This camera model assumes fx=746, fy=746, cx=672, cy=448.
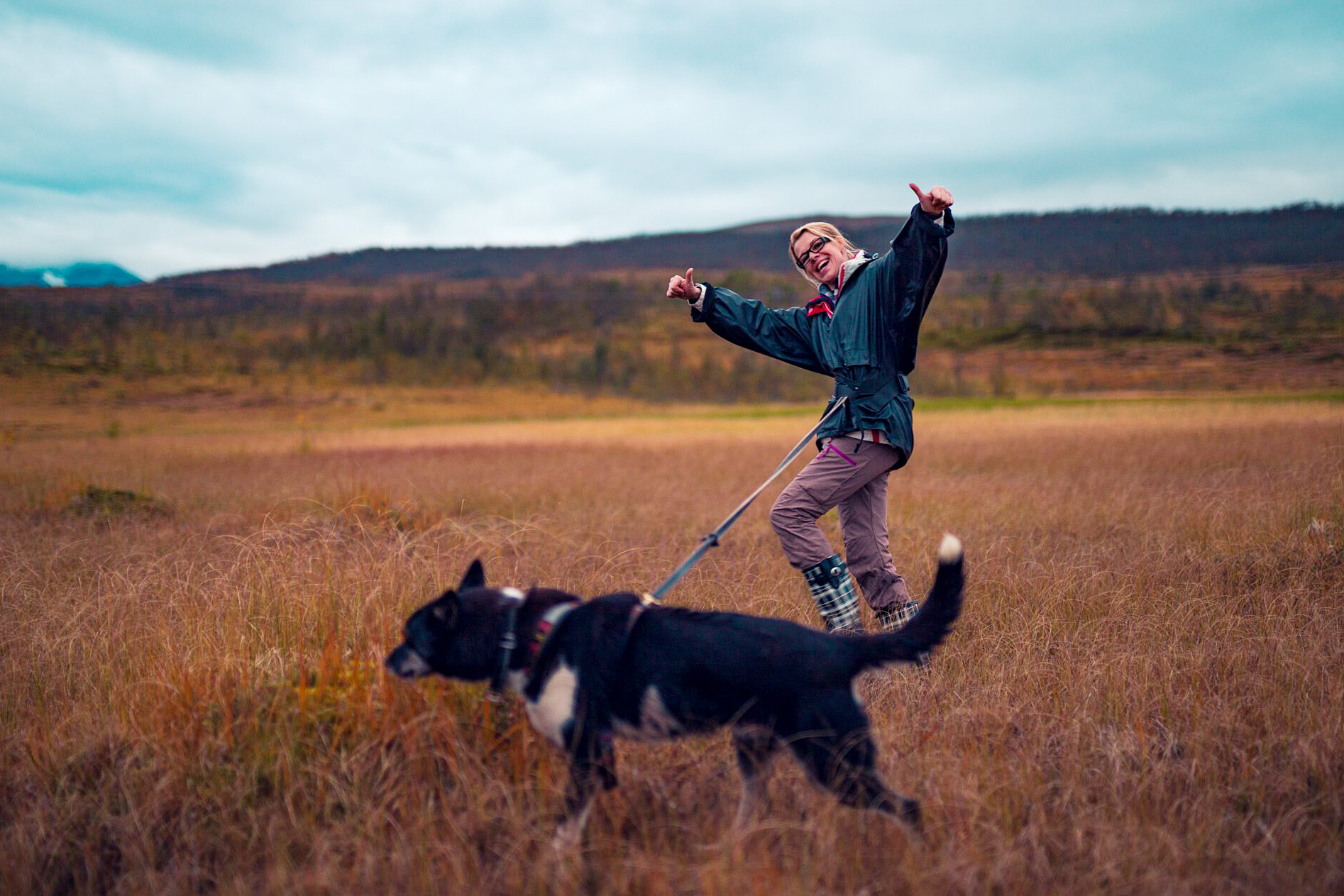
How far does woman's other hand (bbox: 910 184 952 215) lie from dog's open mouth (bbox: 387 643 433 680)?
307cm

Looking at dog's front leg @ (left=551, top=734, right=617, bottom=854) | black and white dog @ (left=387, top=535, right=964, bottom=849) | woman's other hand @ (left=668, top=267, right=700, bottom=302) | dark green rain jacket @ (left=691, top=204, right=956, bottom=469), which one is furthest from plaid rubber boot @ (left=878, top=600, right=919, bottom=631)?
dog's front leg @ (left=551, top=734, right=617, bottom=854)

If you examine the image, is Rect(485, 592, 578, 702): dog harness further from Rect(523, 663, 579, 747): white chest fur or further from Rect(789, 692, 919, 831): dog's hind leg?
Rect(789, 692, 919, 831): dog's hind leg

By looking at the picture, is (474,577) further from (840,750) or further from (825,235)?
(825,235)

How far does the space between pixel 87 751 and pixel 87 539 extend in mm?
5484

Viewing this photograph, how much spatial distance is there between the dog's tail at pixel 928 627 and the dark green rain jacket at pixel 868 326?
1.29 meters

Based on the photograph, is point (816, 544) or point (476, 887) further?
point (816, 544)

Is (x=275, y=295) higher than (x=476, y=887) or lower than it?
higher

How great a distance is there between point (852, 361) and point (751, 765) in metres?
2.25

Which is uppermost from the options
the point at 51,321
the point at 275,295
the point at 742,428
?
the point at 275,295

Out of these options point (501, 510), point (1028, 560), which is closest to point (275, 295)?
point (501, 510)

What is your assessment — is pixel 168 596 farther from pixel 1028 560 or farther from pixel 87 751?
pixel 1028 560

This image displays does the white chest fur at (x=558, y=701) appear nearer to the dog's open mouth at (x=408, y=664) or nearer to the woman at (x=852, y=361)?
the dog's open mouth at (x=408, y=664)

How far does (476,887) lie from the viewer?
7.57 ft

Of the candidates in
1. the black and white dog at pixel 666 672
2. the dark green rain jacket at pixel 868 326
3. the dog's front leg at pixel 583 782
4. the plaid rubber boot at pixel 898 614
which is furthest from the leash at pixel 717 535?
the plaid rubber boot at pixel 898 614
